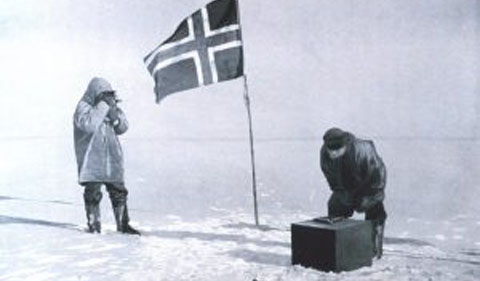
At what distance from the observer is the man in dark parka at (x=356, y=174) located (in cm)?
565

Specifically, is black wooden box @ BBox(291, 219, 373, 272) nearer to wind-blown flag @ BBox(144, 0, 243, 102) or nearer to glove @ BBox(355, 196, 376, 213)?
glove @ BBox(355, 196, 376, 213)

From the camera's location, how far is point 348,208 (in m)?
6.06

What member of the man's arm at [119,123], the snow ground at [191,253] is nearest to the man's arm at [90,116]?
the man's arm at [119,123]

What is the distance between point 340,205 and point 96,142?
3.07 m

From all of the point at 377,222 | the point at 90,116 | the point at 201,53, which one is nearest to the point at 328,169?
the point at 377,222

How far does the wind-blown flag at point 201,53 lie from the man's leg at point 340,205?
2473 mm

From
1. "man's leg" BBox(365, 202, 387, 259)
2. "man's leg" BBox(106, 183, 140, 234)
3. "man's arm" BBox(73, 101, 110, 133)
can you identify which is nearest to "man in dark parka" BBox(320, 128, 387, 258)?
"man's leg" BBox(365, 202, 387, 259)

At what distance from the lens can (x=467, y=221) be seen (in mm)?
9984

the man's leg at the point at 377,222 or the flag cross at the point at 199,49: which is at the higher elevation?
the flag cross at the point at 199,49

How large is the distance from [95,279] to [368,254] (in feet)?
8.11

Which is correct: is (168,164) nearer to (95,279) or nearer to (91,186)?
(91,186)

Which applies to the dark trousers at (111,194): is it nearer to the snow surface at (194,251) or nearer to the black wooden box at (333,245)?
the snow surface at (194,251)

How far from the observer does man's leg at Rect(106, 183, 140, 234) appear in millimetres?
7348

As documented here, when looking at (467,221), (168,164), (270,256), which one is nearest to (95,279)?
(270,256)
